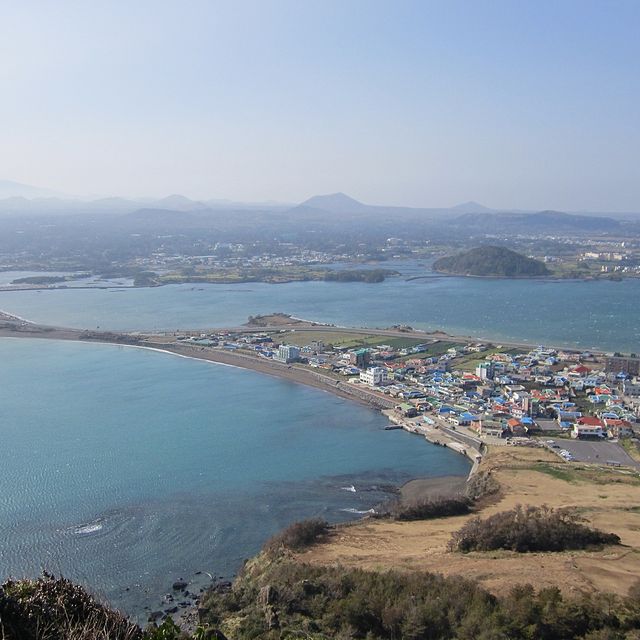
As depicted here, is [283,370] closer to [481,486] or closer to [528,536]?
[481,486]

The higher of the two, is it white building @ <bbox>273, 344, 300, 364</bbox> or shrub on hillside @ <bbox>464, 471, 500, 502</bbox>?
white building @ <bbox>273, 344, 300, 364</bbox>

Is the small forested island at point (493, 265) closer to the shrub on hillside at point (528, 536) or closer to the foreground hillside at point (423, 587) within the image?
the foreground hillside at point (423, 587)

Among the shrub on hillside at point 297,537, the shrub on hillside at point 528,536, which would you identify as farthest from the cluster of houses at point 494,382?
the shrub on hillside at point 297,537

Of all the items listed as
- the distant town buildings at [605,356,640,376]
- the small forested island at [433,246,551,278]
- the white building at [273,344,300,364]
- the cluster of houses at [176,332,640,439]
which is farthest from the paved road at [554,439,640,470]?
the small forested island at [433,246,551,278]

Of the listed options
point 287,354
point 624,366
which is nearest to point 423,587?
point 624,366

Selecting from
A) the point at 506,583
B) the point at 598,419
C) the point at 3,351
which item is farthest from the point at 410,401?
the point at 3,351

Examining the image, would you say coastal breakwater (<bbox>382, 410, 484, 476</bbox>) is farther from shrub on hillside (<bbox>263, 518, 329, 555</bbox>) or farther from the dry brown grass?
shrub on hillside (<bbox>263, 518, 329, 555</bbox>)
